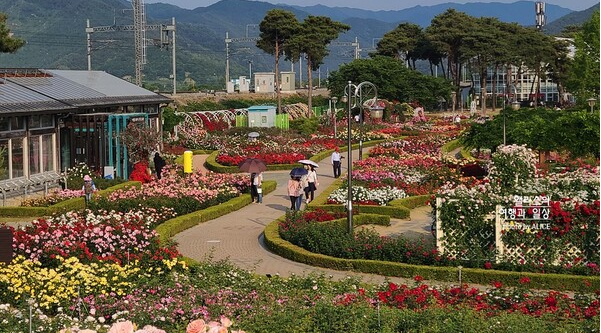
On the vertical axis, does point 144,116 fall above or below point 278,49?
below

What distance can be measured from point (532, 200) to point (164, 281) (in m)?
6.44

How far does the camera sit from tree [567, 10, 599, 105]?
123 feet

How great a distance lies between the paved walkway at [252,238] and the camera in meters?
18.0

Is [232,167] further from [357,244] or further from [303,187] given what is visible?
[357,244]

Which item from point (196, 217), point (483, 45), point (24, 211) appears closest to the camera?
point (196, 217)

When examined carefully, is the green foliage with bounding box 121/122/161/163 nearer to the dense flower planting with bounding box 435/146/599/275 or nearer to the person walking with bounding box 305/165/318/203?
the person walking with bounding box 305/165/318/203

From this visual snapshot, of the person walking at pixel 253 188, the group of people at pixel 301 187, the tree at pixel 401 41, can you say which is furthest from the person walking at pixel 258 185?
the tree at pixel 401 41

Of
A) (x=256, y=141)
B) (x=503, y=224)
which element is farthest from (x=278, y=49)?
(x=503, y=224)

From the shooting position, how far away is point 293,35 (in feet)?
247

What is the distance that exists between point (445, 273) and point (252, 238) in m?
6.18

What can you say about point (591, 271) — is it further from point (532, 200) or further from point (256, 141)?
point (256, 141)

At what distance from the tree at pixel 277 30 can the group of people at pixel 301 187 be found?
1838 inches

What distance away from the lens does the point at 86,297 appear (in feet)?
45.1

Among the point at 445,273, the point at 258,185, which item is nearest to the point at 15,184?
the point at 258,185
